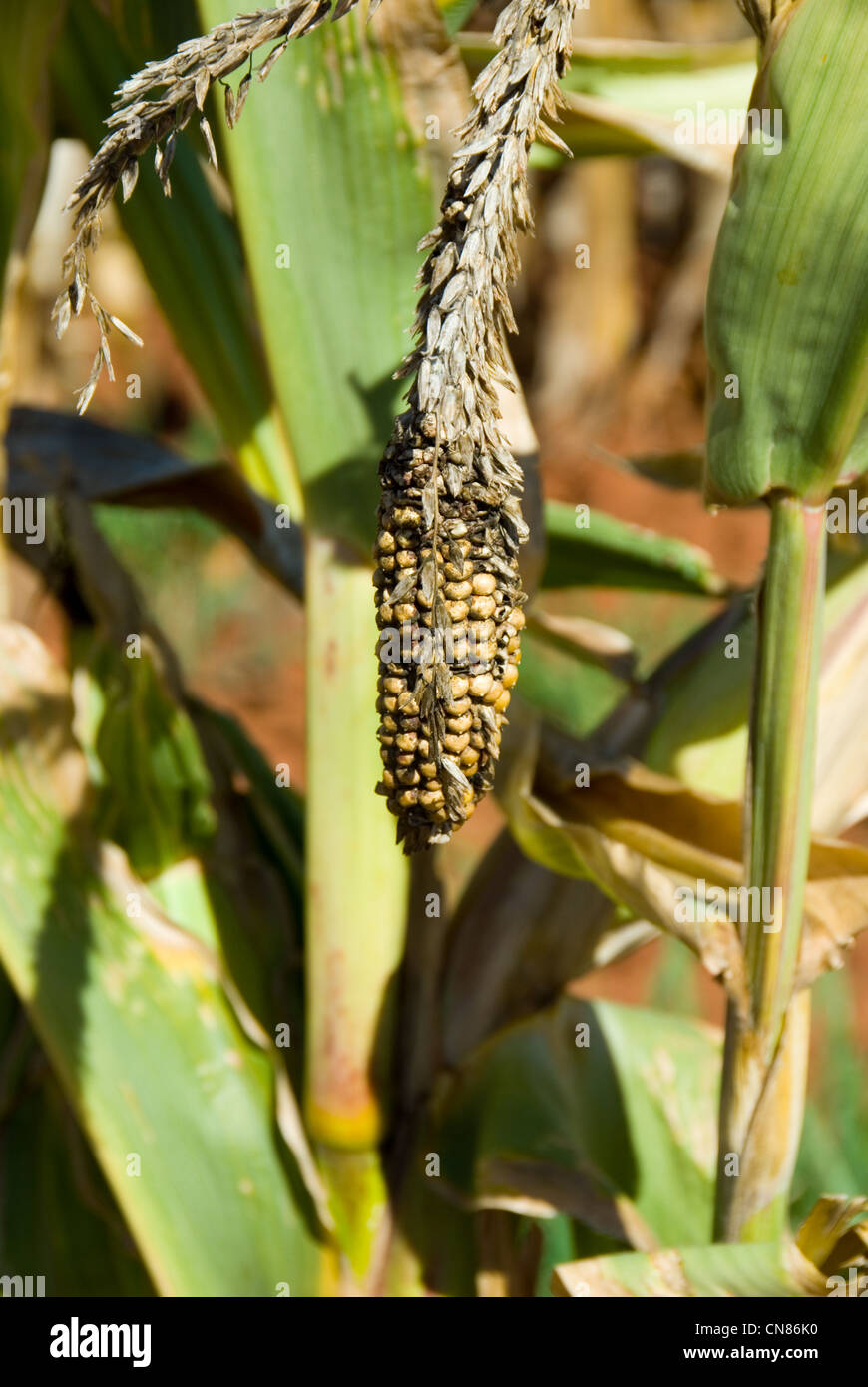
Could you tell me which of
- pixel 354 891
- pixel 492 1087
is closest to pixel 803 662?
pixel 354 891

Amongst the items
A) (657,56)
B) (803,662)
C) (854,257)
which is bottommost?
(803,662)

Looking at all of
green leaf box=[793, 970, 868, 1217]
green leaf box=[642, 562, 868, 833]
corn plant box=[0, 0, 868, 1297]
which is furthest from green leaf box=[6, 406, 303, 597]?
green leaf box=[793, 970, 868, 1217]

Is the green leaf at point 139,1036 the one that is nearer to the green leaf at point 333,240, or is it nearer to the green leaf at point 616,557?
the green leaf at point 333,240

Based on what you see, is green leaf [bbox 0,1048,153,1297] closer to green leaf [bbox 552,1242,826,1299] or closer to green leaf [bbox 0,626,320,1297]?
green leaf [bbox 0,626,320,1297]

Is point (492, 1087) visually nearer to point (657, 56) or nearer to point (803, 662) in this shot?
point (803, 662)

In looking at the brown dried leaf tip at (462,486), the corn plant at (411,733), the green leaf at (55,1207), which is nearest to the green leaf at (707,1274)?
the corn plant at (411,733)
